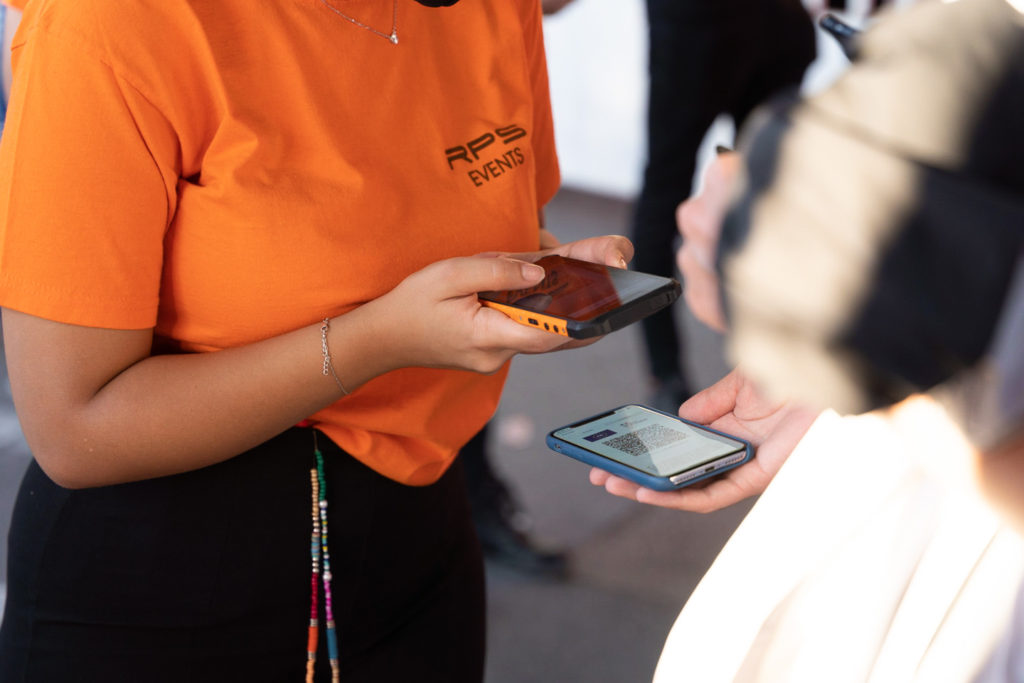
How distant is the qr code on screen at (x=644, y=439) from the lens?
973mm

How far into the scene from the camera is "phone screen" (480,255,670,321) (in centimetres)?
88

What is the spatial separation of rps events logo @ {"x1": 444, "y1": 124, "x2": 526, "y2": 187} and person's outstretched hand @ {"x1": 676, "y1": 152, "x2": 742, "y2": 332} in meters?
0.48

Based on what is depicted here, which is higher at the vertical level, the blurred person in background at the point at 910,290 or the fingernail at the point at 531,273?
the blurred person in background at the point at 910,290

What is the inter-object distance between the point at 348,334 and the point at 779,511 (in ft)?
1.42

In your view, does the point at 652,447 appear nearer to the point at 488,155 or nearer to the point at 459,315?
the point at 459,315

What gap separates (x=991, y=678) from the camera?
56cm

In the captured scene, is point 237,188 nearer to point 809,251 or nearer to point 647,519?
point 809,251

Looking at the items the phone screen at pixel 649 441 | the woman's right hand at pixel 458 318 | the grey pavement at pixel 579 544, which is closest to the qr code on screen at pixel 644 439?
the phone screen at pixel 649 441

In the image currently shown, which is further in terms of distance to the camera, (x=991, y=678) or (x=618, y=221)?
(x=618, y=221)

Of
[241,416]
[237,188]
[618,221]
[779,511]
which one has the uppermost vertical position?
[237,188]

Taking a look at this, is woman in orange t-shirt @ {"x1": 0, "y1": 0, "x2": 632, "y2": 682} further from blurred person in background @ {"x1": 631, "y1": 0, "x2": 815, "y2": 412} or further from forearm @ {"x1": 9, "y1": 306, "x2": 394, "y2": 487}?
blurred person in background @ {"x1": 631, "y1": 0, "x2": 815, "y2": 412}

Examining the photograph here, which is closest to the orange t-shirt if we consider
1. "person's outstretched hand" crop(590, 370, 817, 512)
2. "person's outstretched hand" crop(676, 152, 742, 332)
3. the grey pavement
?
"person's outstretched hand" crop(590, 370, 817, 512)

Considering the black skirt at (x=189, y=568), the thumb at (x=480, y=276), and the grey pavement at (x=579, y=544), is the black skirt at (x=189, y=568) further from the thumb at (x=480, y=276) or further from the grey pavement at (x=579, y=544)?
the grey pavement at (x=579, y=544)

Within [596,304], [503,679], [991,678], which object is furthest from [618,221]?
[991,678]
